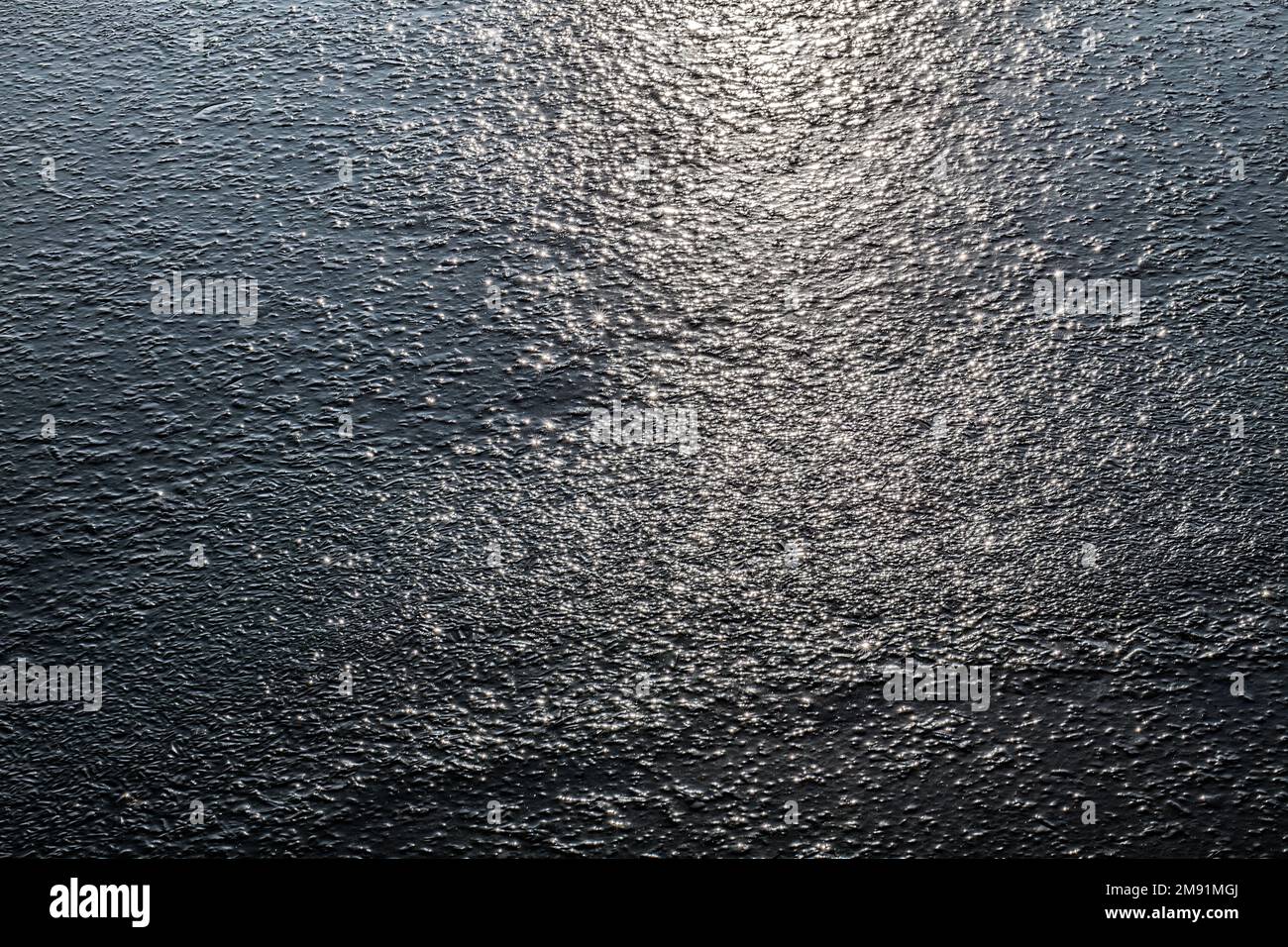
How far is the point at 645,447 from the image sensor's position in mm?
6520

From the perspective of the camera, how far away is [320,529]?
616 cm

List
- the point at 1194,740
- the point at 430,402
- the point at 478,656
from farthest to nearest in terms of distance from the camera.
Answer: the point at 430,402 → the point at 478,656 → the point at 1194,740

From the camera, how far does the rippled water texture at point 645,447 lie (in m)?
5.16

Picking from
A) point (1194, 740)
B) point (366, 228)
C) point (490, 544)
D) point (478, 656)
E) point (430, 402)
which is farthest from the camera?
point (366, 228)

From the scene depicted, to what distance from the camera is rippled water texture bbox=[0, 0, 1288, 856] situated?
5156mm

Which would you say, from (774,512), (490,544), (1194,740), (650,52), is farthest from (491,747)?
(650,52)

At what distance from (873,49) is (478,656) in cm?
539

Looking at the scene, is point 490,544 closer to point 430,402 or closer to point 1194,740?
point 430,402
